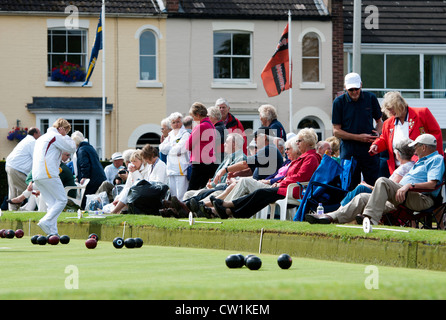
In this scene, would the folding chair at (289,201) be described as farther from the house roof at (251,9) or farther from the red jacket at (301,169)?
the house roof at (251,9)

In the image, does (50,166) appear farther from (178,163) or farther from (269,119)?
(269,119)

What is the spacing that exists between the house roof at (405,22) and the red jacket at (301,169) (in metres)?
18.1

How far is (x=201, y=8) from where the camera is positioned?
27516 millimetres

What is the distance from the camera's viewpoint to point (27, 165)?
56.7 feet

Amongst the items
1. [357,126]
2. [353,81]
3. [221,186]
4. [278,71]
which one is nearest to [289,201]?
[357,126]

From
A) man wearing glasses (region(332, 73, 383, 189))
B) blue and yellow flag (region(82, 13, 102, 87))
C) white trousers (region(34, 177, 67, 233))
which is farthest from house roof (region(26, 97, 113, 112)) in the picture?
man wearing glasses (region(332, 73, 383, 189))

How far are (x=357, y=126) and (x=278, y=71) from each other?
34.2ft

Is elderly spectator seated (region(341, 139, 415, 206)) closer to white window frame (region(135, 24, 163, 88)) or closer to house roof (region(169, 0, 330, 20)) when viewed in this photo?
white window frame (region(135, 24, 163, 88))

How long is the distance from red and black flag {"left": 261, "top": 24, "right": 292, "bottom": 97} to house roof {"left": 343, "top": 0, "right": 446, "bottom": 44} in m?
8.02

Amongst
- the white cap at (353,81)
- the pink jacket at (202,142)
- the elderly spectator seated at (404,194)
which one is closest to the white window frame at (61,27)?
the pink jacket at (202,142)

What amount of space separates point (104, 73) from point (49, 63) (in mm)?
1874

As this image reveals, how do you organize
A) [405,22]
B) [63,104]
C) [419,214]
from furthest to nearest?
[405,22], [63,104], [419,214]
